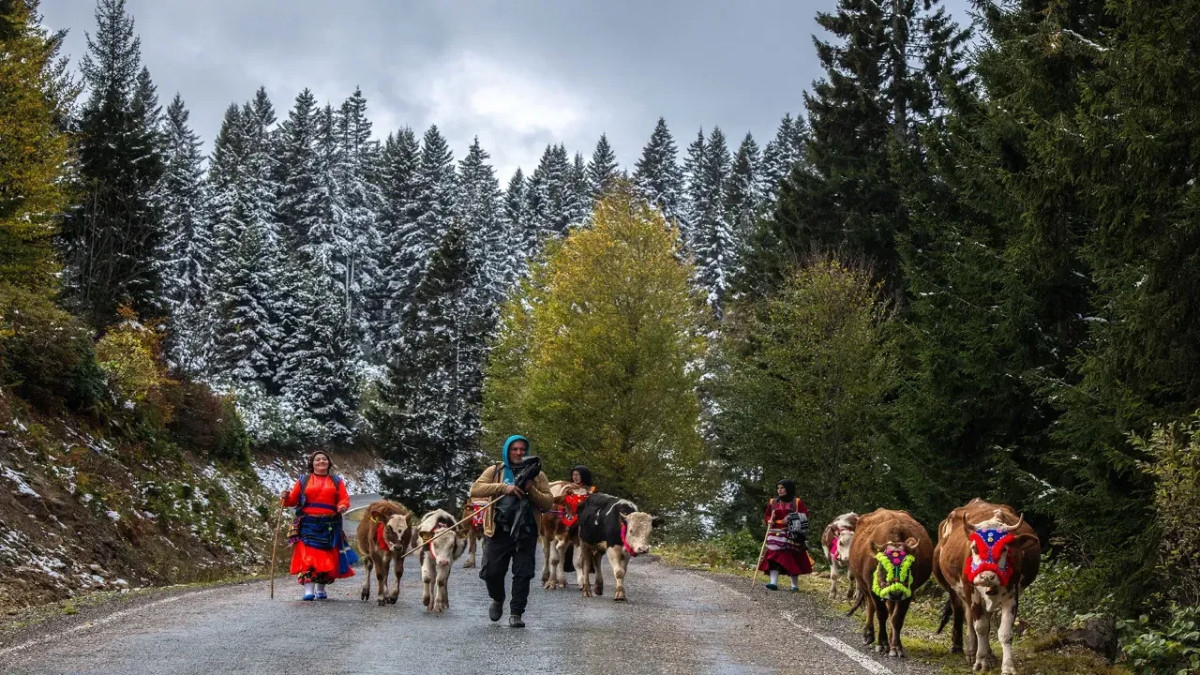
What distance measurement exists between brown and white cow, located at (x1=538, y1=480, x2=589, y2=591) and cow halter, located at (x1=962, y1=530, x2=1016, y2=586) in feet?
28.8

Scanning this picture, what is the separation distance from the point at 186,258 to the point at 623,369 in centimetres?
4480

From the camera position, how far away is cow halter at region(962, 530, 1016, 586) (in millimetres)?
9016

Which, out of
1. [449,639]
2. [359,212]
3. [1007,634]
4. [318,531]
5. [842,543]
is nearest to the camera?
[1007,634]

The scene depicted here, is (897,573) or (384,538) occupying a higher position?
(384,538)

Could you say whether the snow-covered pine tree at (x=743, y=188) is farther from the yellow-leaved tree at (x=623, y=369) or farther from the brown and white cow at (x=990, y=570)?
the brown and white cow at (x=990, y=570)

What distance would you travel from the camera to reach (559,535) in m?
17.7

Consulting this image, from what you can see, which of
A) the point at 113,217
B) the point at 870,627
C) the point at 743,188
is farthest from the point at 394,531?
the point at 743,188

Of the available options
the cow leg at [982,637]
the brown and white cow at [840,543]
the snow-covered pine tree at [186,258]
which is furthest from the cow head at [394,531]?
the snow-covered pine tree at [186,258]

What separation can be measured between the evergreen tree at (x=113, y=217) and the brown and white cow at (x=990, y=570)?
2824 cm

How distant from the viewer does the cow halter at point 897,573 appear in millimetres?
10375

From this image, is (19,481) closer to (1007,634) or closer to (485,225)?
(1007,634)

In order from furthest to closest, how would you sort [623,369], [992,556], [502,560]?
1. [623,369]
2. [502,560]
3. [992,556]

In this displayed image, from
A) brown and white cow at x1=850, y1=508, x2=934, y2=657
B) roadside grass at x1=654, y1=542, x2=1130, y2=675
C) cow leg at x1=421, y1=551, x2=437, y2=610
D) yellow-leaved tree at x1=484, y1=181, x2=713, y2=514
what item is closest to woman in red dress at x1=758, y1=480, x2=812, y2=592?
roadside grass at x1=654, y1=542, x2=1130, y2=675

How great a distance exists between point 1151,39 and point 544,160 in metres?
102
